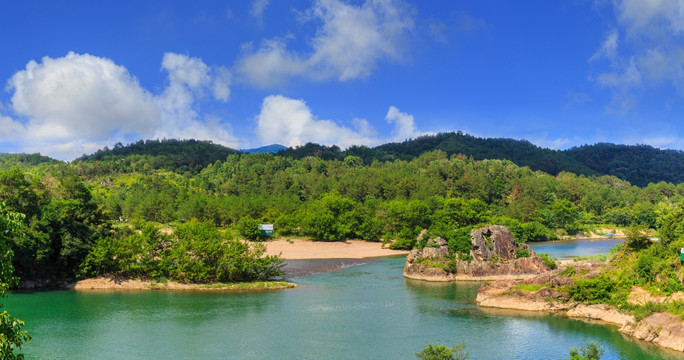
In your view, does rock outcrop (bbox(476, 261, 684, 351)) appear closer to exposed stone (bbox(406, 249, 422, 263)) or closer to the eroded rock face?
the eroded rock face

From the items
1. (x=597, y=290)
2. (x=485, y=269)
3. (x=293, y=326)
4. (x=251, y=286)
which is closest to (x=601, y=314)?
(x=597, y=290)

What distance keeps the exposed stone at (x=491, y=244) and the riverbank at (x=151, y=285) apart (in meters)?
22.9

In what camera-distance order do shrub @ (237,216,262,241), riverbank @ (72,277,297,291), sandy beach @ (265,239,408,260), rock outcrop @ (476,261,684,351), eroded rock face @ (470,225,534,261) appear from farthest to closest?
shrub @ (237,216,262,241), sandy beach @ (265,239,408,260), eroded rock face @ (470,225,534,261), riverbank @ (72,277,297,291), rock outcrop @ (476,261,684,351)

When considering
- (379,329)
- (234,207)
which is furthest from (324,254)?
(379,329)

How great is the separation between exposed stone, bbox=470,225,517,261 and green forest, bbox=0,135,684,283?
1645 mm

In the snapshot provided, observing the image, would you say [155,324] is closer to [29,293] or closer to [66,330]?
[66,330]

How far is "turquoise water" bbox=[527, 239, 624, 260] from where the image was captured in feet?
262

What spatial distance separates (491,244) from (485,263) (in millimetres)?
2442

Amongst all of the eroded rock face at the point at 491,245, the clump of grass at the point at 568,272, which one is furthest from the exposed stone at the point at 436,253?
the clump of grass at the point at 568,272

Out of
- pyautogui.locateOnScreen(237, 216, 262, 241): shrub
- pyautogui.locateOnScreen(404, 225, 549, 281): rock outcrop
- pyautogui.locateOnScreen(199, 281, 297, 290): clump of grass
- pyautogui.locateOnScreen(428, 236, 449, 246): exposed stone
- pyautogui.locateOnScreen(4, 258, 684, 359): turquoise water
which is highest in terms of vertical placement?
pyautogui.locateOnScreen(237, 216, 262, 241): shrub

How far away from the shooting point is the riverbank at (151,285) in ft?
167

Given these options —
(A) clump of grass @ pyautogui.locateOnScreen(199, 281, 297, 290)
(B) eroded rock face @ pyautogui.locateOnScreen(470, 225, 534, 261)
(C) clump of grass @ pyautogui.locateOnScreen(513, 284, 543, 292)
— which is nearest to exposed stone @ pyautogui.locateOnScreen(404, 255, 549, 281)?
(B) eroded rock face @ pyautogui.locateOnScreen(470, 225, 534, 261)

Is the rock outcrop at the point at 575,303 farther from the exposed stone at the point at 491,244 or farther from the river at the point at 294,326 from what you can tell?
the exposed stone at the point at 491,244

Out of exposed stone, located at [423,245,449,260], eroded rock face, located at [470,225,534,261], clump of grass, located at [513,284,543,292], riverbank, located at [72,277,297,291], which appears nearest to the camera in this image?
clump of grass, located at [513,284,543,292]
